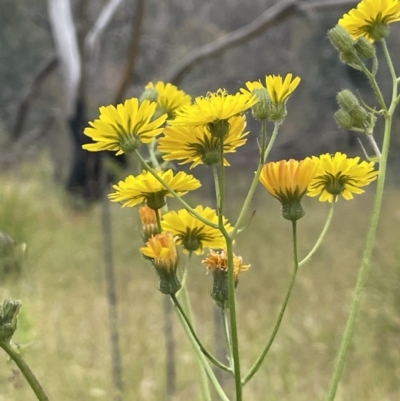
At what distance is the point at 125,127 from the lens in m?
0.27

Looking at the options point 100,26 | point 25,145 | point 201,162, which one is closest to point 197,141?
point 201,162

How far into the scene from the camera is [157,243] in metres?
0.29

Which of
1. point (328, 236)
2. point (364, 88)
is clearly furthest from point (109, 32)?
point (328, 236)

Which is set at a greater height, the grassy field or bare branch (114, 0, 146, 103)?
bare branch (114, 0, 146, 103)

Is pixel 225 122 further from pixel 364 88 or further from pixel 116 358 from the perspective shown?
pixel 364 88

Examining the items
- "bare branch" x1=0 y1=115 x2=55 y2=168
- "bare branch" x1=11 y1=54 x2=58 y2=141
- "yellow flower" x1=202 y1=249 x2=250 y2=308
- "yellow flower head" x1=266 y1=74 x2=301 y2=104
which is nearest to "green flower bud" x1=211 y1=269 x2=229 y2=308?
"yellow flower" x1=202 y1=249 x2=250 y2=308

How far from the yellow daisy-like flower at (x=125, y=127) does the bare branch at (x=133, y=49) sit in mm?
2530

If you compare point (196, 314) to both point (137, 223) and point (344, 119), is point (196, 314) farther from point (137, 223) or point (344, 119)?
point (344, 119)

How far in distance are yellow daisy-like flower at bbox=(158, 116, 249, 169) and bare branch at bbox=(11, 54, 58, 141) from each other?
3.79 metres

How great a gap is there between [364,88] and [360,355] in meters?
2.23

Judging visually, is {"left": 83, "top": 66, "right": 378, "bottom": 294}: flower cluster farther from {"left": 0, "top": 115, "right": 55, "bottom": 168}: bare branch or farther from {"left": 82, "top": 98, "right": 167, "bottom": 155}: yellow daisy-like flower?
{"left": 0, "top": 115, "right": 55, "bottom": 168}: bare branch

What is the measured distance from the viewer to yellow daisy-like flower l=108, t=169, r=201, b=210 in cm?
28

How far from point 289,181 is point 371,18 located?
12 cm

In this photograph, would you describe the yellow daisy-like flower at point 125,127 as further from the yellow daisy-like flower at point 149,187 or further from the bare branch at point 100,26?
the bare branch at point 100,26
